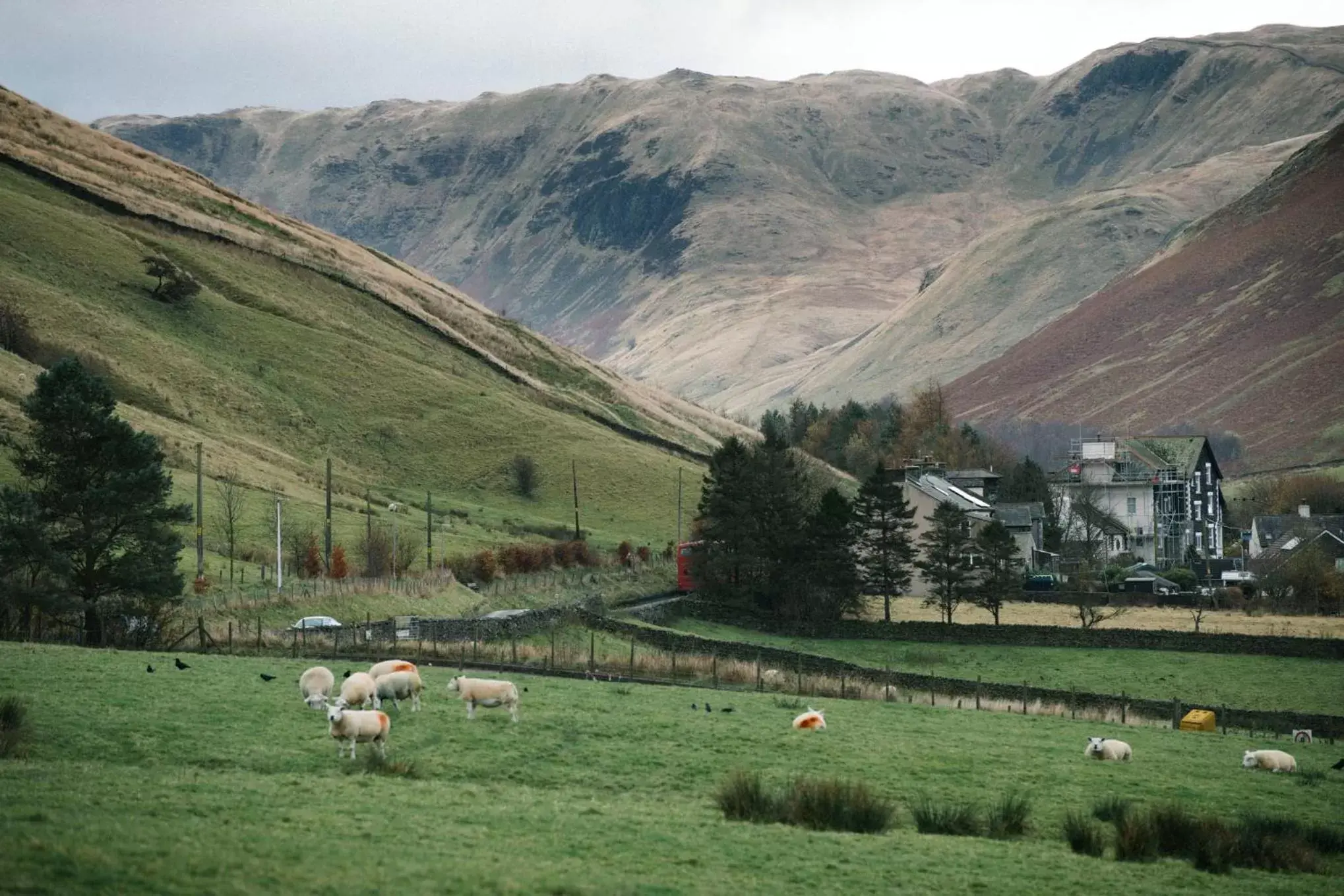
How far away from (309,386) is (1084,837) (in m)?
116

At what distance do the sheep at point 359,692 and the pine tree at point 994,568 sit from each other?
58.3 meters

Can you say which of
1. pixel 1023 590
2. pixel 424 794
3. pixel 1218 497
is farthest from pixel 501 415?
pixel 424 794

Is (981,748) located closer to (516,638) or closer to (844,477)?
(516,638)

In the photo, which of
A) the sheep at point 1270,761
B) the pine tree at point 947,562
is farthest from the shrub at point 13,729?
the pine tree at point 947,562

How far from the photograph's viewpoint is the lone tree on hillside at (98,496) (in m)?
51.5

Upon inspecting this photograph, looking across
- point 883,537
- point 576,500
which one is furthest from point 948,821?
point 576,500

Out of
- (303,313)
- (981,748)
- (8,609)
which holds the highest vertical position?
(303,313)

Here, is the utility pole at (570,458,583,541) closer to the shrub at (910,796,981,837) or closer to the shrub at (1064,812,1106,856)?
the shrub at (910,796,981,837)

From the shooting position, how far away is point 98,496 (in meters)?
52.1

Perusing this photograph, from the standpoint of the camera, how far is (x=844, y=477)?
172250 mm

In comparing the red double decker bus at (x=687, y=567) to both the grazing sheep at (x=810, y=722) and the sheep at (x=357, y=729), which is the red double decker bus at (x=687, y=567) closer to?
the grazing sheep at (x=810, y=722)

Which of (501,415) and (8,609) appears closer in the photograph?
(8,609)

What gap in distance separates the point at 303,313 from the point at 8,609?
105 meters

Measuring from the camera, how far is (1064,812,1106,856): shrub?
A: 26.1 meters
